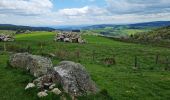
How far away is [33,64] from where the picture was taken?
27.9 m

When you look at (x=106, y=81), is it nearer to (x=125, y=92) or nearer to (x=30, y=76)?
(x=125, y=92)

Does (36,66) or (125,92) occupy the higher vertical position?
(36,66)

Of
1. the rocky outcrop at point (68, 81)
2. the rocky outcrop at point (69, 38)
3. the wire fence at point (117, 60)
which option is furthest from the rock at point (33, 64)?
the rocky outcrop at point (69, 38)

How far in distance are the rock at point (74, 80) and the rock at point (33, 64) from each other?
2696 mm

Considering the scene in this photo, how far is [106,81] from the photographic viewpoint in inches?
1163

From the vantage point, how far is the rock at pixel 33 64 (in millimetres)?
26781

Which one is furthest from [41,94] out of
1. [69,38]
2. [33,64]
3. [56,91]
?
[69,38]

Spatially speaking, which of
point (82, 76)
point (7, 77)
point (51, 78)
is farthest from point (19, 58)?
point (82, 76)

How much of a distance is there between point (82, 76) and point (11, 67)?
41.3ft

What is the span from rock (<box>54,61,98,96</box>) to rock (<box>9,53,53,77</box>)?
2.70m

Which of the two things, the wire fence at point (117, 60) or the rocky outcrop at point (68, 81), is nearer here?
the rocky outcrop at point (68, 81)

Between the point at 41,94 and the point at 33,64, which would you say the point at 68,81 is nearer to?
the point at 41,94

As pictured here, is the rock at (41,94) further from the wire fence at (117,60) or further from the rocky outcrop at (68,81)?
the wire fence at (117,60)

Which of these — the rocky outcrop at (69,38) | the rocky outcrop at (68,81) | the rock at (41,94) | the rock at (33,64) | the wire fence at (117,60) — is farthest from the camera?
the rocky outcrop at (69,38)
